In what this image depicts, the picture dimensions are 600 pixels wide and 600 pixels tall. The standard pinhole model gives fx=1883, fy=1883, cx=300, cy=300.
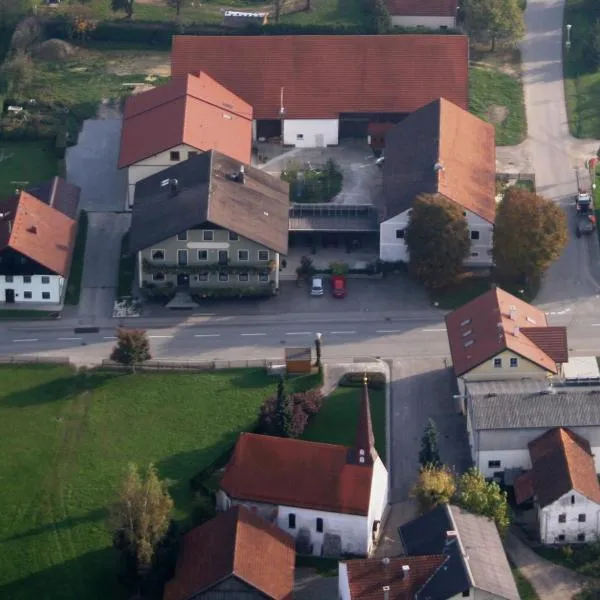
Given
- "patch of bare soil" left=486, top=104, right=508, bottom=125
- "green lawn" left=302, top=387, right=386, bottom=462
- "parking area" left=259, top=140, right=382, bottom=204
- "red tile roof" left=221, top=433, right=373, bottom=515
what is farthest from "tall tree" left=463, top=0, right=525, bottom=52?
"red tile roof" left=221, top=433, right=373, bottom=515

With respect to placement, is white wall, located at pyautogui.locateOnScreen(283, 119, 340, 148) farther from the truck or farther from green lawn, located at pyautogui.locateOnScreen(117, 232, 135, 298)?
the truck

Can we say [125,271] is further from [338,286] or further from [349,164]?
[349,164]

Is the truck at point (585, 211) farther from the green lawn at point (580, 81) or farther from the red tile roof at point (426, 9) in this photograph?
the red tile roof at point (426, 9)

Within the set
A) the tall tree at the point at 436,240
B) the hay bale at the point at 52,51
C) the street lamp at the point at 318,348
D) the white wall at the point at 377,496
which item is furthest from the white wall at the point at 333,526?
the hay bale at the point at 52,51

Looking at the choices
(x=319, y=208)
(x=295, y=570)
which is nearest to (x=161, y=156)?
(x=319, y=208)

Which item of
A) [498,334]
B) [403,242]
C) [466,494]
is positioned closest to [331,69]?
[403,242]
